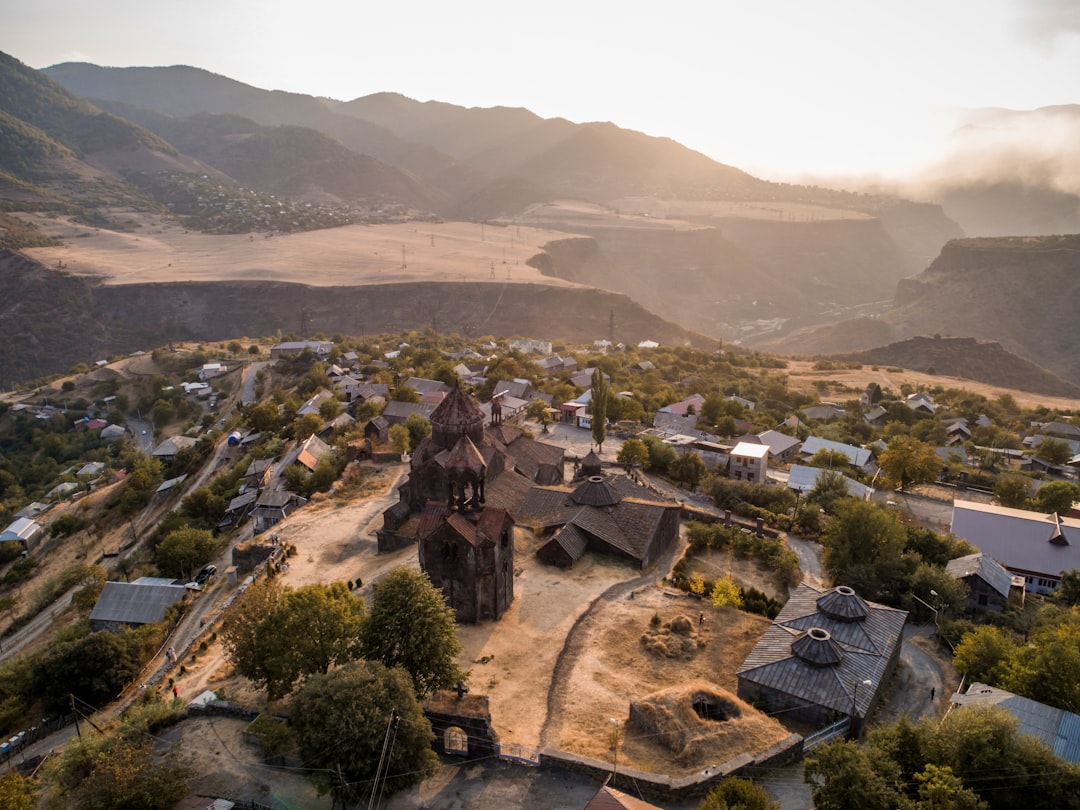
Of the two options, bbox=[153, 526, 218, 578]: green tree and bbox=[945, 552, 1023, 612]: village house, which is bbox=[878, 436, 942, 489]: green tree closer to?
bbox=[945, 552, 1023, 612]: village house

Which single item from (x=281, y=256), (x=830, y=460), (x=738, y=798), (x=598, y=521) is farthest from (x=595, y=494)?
(x=281, y=256)

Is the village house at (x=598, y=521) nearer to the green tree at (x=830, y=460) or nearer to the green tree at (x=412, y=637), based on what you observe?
the green tree at (x=412, y=637)

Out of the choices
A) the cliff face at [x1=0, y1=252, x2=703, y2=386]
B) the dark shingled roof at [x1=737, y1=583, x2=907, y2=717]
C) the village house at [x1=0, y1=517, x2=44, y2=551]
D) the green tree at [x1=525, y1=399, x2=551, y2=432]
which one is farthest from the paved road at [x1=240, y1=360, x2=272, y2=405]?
the dark shingled roof at [x1=737, y1=583, x2=907, y2=717]

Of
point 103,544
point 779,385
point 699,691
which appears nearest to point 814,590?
point 699,691

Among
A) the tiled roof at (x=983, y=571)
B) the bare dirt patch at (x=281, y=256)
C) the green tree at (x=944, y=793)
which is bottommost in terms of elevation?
the tiled roof at (x=983, y=571)

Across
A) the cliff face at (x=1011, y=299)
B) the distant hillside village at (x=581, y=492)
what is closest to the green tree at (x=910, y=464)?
the distant hillside village at (x=581, y=492)

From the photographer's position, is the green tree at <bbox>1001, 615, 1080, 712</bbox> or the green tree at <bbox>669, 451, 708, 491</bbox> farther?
the green tree at <bbox>669, 451, 708, 491</bbox>
